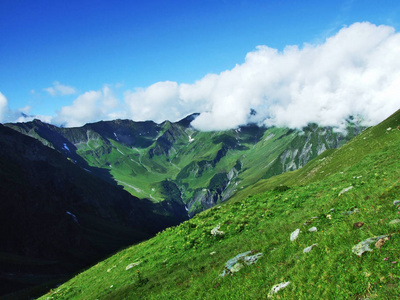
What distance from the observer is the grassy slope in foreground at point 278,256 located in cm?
1046

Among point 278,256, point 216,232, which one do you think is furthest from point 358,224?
point 216,232

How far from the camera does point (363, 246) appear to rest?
11.4 metres

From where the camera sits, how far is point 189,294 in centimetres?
1602

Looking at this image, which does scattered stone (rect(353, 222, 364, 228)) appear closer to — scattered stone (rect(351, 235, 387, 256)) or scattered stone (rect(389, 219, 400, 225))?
scattered stone (rect(389, 219, 400, 225))

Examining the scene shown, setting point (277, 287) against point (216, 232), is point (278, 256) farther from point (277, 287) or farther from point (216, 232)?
point (216, 232)

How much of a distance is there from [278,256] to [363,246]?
526cm

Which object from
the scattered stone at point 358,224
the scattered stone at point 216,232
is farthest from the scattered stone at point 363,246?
the scattered stone at point 216,232

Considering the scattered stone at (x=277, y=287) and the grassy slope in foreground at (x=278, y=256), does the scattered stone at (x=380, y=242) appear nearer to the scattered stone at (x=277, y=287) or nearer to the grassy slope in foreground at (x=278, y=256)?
the grassy slope in foreground at (x=278, y=256)

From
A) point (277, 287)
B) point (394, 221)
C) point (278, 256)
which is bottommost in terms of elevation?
point (278, 256)

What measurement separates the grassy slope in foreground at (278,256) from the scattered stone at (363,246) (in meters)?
0.20

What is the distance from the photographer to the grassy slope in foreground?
1046 centimetres

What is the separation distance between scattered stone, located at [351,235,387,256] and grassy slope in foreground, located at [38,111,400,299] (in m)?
0.20

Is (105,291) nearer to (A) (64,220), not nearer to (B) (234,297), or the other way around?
(B) (234,297)

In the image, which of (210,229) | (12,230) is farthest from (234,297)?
(12,230)
